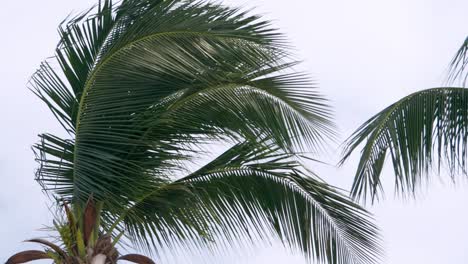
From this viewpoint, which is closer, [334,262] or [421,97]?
[421,97]

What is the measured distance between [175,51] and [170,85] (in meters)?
0.53

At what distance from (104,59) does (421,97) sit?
10.6ft

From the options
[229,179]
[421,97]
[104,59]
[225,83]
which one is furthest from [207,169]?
[421,97]

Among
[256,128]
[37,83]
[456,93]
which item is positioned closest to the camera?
[456,93]

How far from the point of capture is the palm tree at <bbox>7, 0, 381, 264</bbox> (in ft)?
36.0

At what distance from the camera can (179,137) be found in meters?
11.7

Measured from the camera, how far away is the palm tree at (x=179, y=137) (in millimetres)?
10969

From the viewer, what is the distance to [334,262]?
12273mm

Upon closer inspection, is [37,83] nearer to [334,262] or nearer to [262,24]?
[262,24]

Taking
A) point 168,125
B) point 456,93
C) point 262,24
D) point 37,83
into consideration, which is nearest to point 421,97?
point 456,93

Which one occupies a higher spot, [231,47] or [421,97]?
[231,47]

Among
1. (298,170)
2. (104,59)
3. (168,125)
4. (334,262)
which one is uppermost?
(104,59)

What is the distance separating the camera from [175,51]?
11070 mm

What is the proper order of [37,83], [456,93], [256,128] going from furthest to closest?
1. [256,128]
2. [37,83]
3. [456,93]
